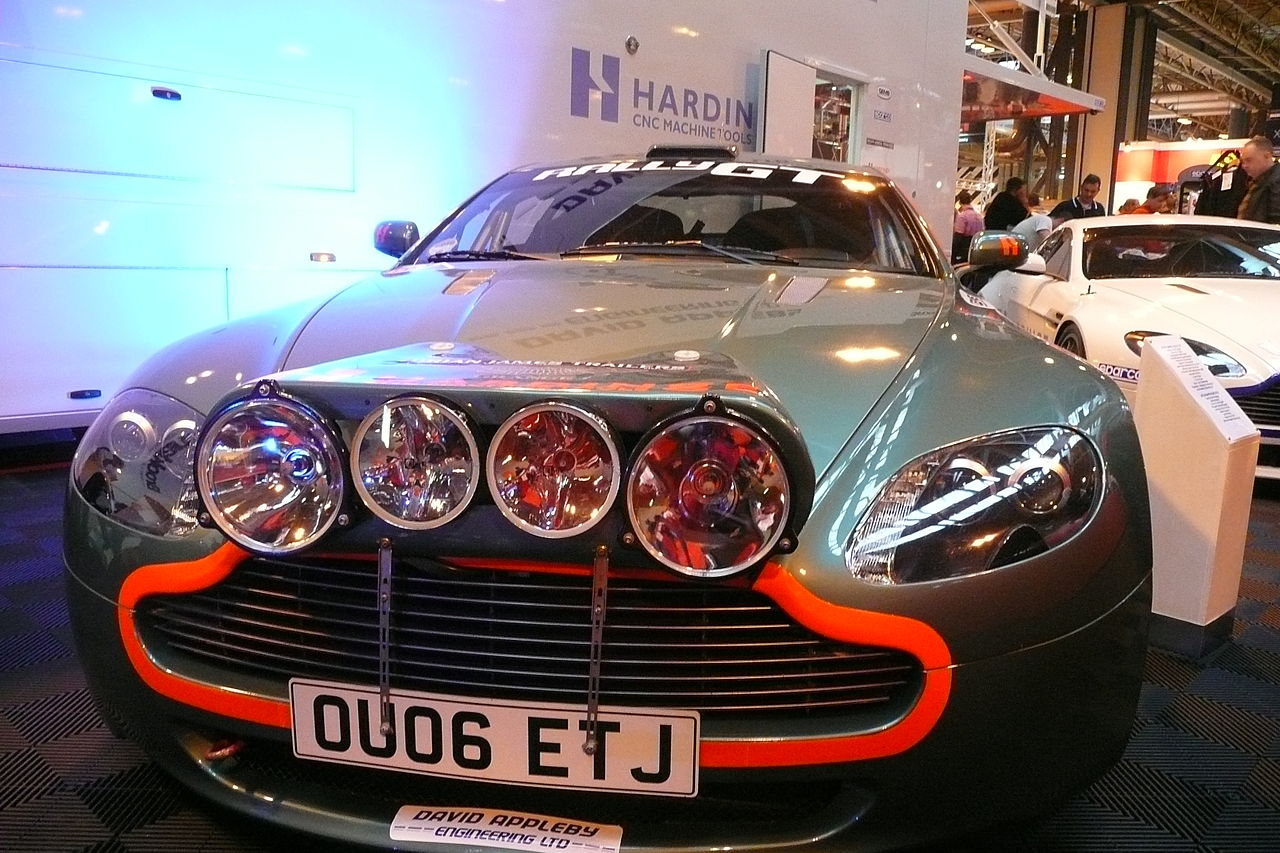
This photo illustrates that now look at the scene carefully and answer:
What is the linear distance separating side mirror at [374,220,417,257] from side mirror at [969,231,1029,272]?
5.07ft

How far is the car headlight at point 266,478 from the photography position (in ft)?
3.65

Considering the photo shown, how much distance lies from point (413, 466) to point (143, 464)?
56 cm

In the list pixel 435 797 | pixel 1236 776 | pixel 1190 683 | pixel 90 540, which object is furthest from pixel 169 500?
pixel 1190 683

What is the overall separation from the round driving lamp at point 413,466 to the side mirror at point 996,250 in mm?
1926

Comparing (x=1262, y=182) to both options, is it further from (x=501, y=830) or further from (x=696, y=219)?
(x=501, y=830)

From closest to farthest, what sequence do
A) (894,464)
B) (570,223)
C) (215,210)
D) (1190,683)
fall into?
(894,464) < (1190,683) < (570,223) < (215,210)

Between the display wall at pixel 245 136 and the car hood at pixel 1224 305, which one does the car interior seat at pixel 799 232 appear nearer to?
the car hood at pixel 1224 305

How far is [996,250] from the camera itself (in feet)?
8.50

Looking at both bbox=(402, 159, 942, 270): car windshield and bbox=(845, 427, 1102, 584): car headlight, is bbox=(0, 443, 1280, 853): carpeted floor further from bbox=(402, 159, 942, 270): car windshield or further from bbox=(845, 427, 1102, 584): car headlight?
bbox=(402, 159, 942, 270): car windshield

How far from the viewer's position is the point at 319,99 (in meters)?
4.04

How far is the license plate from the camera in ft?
3.73

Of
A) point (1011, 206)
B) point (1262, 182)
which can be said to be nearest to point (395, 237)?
point (1262, 182)

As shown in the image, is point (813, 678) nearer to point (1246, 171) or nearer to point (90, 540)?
point (90, 540)

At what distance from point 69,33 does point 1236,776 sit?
401 centimetres
